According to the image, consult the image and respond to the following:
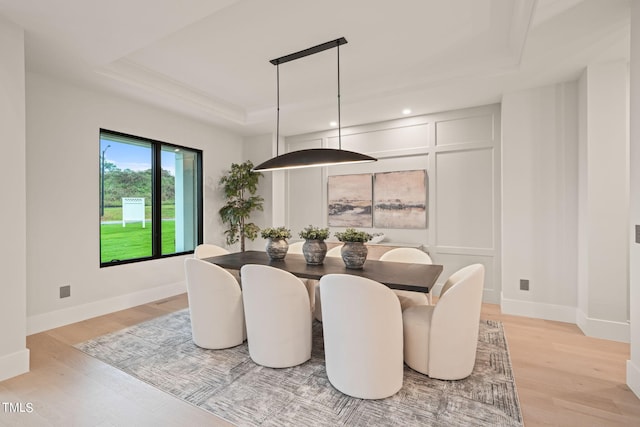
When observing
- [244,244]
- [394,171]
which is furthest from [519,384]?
[244,244]

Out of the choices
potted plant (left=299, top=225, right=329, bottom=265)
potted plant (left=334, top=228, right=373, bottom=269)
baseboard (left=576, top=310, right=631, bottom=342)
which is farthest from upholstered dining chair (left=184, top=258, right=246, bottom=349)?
baseboard (left=576, top=310, right=631, bottom=342)

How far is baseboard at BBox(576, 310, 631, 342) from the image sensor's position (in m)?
2.92

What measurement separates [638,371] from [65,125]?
5.40 m

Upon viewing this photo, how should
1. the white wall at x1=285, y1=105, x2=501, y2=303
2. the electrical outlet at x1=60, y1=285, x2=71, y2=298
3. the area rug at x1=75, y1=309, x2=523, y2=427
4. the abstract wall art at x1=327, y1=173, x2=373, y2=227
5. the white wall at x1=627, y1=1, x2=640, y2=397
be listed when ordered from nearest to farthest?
the area rug at x1=75, y1=309, x2=523, y2=427
the white wall at x1=627, y1=1, x2=640, y2=397
the electrical outlet at x1=60, y1=285, x2=71, y2=298
the white wall at x1=285, y1=105, x2=501, y2=303
the abstract wall art at x1=327, y1=173, x2=373, y2=227

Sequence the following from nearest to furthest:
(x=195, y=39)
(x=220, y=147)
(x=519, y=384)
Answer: (x=519, y=384) → (x=195, y=39) → (x=220, y=147)

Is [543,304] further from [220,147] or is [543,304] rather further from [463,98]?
[220,147]

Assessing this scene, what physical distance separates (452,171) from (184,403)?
12.9 ft

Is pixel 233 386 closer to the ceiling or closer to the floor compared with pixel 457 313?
closer to the floor

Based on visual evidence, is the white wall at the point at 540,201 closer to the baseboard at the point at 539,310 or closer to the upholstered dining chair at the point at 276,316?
the baseboard at the point at 539,310

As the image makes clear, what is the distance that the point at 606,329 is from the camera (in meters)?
2.98

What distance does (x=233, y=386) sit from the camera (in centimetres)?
217

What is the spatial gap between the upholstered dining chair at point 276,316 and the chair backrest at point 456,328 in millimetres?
928

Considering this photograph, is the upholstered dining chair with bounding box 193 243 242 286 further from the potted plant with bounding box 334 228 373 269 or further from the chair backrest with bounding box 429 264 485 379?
the chair backrest with bounding box 429 264 485 379

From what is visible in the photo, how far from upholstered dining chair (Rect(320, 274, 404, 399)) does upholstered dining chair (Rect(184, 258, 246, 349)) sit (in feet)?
3.35
